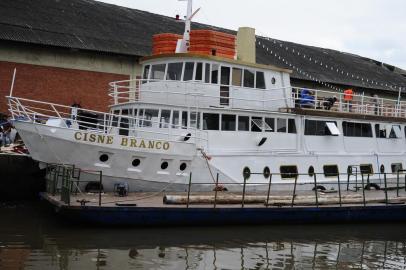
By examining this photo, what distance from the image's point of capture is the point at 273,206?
15867 millimetres

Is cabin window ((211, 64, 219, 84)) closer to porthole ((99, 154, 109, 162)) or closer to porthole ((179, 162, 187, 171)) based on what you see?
porthole ((179, 162, 187, 171))

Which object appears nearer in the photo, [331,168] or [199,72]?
[199,72]

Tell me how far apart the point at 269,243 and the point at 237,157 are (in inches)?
169

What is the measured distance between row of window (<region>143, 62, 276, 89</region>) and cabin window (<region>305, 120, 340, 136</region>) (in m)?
2.36

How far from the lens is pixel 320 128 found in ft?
66.4

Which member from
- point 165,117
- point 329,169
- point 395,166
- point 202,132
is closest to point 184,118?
point 165,117

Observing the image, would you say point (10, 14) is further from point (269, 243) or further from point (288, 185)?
point (269, 243)

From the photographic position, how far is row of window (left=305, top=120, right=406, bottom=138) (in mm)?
20016

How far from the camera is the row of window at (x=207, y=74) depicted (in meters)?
18.0

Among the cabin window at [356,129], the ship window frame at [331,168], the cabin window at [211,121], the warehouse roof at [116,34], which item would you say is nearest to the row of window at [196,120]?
the cabin window at [211,121]

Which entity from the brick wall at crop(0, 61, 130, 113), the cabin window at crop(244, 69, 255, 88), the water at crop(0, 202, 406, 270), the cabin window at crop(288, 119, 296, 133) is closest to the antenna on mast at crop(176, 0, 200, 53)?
the cabin window at crop(244, 69, 255, 88)

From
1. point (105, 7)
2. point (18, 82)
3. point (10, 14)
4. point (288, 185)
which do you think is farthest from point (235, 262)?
point (105, 7)

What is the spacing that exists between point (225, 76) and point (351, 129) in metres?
6.33

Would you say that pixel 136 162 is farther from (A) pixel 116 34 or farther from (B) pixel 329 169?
(A) pixel 116 34
